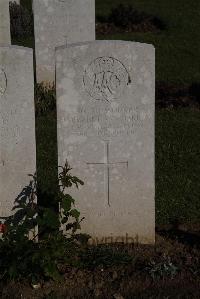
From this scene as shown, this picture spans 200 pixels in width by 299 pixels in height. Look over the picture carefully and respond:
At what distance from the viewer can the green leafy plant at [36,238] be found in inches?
199

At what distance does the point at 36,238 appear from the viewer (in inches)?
230

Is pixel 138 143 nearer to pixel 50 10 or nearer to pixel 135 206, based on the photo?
pixel 135 206

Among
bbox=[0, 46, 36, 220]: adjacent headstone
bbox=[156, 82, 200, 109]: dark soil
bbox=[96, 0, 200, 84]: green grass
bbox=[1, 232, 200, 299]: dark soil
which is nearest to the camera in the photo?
bbox=[1, 232, 200, 299]: dark soil

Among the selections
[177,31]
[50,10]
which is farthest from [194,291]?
[177,31]

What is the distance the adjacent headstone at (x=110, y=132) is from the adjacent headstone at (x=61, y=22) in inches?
246

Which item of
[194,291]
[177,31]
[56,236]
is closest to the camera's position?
[194,291]

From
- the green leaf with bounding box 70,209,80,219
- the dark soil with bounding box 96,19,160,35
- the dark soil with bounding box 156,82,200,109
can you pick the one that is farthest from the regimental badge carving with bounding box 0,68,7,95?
the dark soil with bounding box 96,19,160,35

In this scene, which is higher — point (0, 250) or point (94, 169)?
point (94, 169)

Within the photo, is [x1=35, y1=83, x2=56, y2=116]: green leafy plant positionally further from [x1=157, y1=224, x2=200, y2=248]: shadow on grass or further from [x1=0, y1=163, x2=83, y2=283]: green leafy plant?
[x1=0, y1=163, x2=83, y2=283]: green leafy plant

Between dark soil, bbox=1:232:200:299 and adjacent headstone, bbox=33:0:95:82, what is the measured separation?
6.84 metres

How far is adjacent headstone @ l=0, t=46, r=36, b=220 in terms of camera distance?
5422 mm

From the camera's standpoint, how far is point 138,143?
578 centimetres

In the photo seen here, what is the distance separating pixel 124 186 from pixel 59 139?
0.78 metres

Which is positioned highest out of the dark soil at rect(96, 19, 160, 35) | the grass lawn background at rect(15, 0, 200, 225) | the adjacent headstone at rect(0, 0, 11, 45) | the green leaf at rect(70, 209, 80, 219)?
the dark soil at rect(96, 19, 160, 35)
